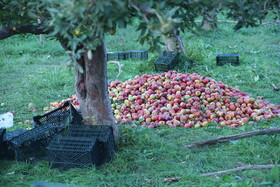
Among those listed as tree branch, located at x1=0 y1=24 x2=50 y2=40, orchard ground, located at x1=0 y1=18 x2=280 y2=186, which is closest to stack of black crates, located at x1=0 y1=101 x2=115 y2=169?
orchard ground, located at x1=0 y1=18 x2=280 y2=186

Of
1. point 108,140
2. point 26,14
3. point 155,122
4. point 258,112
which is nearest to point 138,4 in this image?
point 26,14

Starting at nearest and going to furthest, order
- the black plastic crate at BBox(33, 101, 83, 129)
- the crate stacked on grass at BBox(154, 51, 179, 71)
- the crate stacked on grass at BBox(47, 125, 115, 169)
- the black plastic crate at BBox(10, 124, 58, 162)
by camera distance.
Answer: the crate stacked on grass at BBox(47, 125, 115, 169), the black plastic crate at BBox(10, 124, 58, 162), the black plastic crate at BBox(33, 101, 83, 129), the crate stacked on grass at BBox(154, 51, 179, 71)

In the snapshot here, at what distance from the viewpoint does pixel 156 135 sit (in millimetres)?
5094

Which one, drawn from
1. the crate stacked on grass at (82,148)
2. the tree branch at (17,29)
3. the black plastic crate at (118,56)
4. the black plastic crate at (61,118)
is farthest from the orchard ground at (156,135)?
the black plastic crate at (118,56)

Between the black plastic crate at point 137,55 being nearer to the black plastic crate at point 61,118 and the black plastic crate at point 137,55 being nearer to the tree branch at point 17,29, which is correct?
the black plastic crate at point 61,118

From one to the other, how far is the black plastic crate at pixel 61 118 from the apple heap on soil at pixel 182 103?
1.01m

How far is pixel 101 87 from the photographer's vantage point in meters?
4.43

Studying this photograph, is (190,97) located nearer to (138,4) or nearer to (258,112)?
(258,112)

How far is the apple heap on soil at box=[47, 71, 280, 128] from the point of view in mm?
5699

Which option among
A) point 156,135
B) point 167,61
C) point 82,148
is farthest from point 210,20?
point 167,61

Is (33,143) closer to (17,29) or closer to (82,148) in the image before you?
(82,148)

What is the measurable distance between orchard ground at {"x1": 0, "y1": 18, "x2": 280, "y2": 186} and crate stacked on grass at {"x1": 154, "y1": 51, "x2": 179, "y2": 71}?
277mm

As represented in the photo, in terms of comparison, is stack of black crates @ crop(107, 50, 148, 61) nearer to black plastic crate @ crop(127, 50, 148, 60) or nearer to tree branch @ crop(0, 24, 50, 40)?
black plastic crate @ crop(127, 50, 148, 60)

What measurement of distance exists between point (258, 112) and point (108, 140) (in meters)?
2.77
